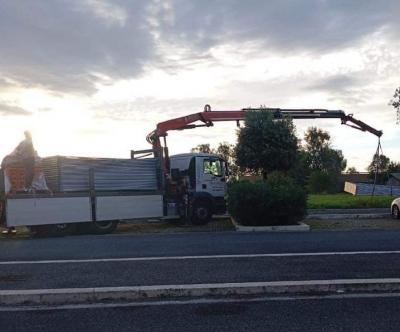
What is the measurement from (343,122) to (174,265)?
18.8 metres

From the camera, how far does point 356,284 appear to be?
7602 mm

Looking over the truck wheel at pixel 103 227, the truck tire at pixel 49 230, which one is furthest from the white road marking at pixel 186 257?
the truck wheel at pixel 103 227

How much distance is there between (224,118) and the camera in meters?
23.8

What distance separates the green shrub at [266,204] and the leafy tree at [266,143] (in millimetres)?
12266

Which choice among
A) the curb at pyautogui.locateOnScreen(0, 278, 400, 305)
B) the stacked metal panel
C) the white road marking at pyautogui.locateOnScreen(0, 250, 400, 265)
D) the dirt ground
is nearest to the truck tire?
the dirt ground

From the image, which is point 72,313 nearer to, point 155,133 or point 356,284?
point 356,284

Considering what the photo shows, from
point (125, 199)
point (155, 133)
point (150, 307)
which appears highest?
point (155, 133)

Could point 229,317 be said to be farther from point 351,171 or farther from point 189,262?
point 351,171

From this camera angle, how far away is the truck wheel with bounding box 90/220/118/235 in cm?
1739

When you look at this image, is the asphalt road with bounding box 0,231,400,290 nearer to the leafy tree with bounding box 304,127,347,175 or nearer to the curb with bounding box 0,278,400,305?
the curb with bounding box 0,278,400,305

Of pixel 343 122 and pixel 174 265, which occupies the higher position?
pixel 343 122

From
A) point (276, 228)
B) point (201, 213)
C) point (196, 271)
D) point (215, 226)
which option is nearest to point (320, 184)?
point (201, 213)

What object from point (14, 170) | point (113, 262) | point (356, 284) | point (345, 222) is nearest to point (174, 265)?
point (113, 262)

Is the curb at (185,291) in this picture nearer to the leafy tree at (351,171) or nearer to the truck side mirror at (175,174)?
the truck side mirror at (175,174)
